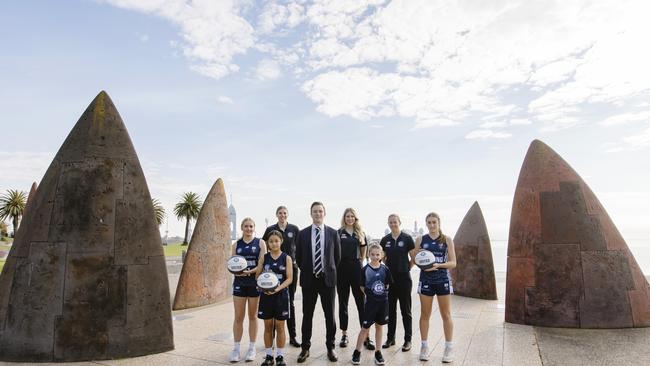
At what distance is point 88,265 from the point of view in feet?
18.5

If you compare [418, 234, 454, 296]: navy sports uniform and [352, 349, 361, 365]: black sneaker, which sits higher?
[418, 234, 454, 296]: navy sports uniform

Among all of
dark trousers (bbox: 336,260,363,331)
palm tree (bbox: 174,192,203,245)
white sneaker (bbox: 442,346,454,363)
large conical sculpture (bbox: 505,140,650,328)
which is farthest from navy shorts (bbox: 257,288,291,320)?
palm tree (bbox: 174,192,203,245)

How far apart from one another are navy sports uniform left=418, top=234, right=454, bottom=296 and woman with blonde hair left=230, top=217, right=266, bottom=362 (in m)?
2.31

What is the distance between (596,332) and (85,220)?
28.4 ft

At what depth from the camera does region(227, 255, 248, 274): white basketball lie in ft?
17.0

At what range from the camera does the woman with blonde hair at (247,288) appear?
535 centimetres

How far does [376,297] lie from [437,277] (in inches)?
35.4

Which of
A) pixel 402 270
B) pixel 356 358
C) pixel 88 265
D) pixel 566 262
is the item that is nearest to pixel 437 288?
pixel 402 270

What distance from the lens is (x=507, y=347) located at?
6.11 m

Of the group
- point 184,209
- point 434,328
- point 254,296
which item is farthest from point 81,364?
point 184,209

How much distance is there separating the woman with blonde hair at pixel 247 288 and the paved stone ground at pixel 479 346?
0.31m

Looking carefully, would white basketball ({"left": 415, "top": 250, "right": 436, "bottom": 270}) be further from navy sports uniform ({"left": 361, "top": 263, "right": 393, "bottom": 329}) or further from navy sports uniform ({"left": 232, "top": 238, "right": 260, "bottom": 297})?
navy sports uniform ({"left": 232, "top": 238, "right": 260, "bottom": 297})

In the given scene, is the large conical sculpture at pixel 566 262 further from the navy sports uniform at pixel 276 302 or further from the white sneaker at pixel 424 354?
the navy sports uniform at pixel 276 302

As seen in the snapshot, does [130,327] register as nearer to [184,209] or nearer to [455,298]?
[455,298]
